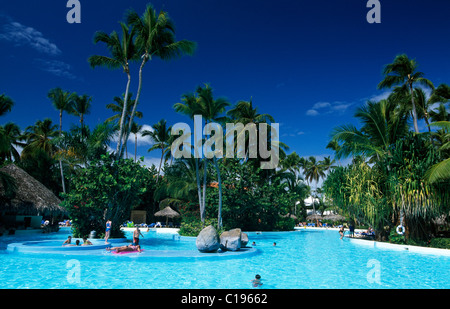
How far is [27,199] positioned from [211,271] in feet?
59.7

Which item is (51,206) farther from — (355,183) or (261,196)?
(355,183)

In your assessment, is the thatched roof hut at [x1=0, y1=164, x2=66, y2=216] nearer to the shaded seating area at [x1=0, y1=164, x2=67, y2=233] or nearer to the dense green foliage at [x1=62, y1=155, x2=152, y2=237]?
the shaded seating area at [x1=0, y1=164, x2=67, y2=233]

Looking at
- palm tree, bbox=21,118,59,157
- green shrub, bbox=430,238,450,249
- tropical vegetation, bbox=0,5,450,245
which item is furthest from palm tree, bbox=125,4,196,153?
palm tree, bbox=21,118,59,157

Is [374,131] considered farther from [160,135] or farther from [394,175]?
[160,135]

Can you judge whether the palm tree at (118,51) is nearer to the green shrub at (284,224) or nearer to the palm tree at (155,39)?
the palm tree at (155,39)

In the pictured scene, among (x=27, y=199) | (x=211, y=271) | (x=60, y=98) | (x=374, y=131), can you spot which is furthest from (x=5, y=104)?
(x=374, y=131)

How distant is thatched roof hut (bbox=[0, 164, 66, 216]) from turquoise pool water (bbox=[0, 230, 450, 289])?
309 inches

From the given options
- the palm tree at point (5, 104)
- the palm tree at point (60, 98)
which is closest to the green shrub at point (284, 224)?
the palm tree at point (60, 98)

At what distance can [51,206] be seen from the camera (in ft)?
75.9

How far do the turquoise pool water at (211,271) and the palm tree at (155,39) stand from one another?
9298 mm

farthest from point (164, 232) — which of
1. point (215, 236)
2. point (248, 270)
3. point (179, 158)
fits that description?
point (248, 270)

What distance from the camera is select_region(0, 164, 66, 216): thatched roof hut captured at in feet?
68.3
